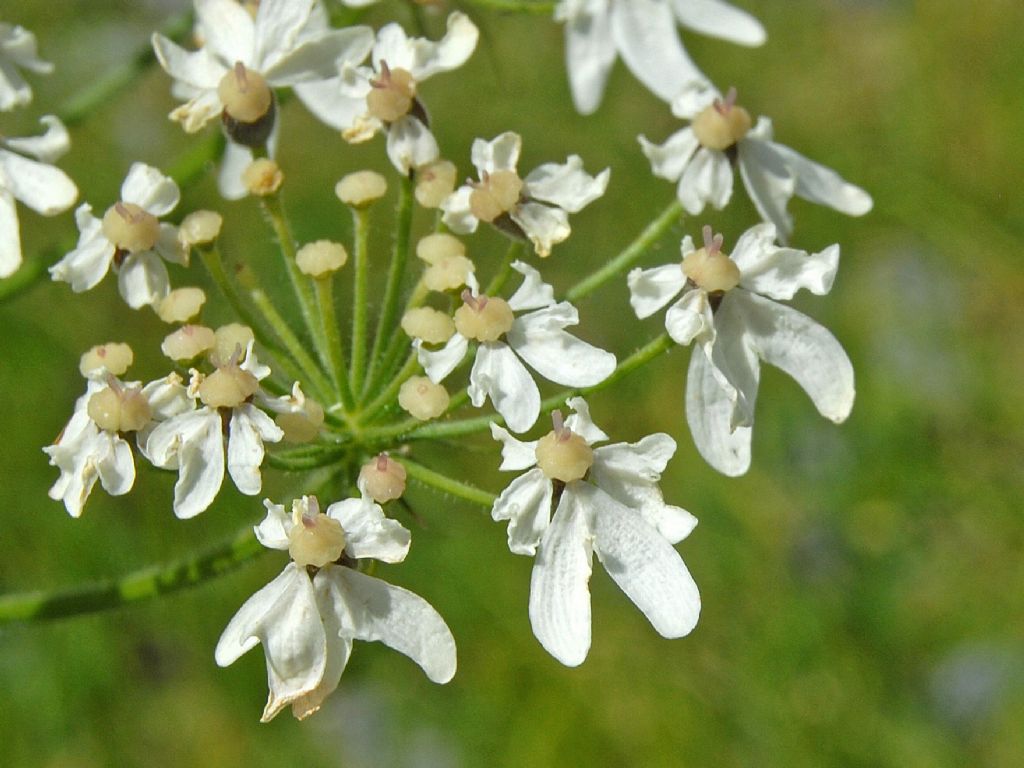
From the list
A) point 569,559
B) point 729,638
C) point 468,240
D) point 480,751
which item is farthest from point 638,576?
point 468,240

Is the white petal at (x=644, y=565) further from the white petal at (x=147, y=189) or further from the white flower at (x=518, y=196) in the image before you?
the white petal at (x=147, y=189)

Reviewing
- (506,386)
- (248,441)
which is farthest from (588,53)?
(248,441)

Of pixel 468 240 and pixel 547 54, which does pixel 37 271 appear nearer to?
pixel 468 240

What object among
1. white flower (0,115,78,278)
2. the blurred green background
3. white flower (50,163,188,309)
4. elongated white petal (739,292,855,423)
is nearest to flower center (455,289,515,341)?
elongated white petal (739,292,855,423)

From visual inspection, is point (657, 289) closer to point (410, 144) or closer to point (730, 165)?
point (730, 165)

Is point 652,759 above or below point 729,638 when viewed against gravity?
below

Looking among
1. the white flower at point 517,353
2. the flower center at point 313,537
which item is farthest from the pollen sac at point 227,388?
the white flower at point 517,353
